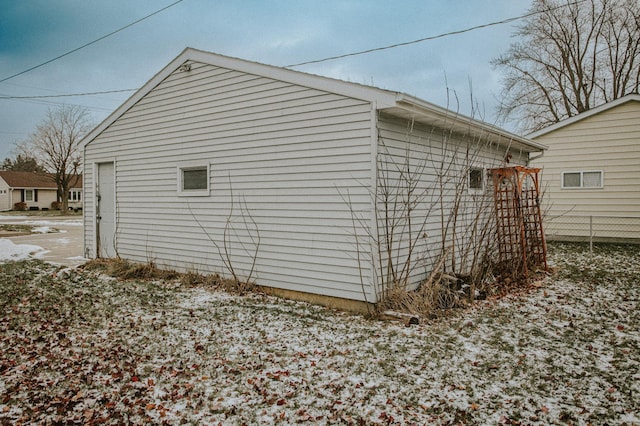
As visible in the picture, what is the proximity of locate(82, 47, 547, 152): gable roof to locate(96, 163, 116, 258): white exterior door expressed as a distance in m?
1.35

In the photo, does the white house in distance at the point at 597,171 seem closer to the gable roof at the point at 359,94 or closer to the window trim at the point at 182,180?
the gable roof at the point at 359,94

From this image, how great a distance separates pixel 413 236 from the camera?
20.5 ft

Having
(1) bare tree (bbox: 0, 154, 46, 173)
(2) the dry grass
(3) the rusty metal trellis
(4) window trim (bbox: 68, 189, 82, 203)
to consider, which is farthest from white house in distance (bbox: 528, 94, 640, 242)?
(1) bare tree (bbox: 0, 154, 46, 173)

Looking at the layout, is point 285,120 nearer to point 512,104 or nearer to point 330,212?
point 330,212

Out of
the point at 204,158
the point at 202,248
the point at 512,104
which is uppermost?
the point at 512,104

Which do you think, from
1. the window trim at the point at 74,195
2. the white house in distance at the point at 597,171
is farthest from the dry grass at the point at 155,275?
the window trim at the point at 74,195

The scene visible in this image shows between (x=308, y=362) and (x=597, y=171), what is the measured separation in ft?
39.1

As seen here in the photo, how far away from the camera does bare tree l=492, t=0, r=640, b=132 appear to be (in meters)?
20.7

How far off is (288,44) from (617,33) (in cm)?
1704

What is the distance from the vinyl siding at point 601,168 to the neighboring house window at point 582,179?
11 cm

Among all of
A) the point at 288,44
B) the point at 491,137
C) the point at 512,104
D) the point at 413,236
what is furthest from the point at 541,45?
the point at 413,236

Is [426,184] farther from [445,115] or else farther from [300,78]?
[300,78]

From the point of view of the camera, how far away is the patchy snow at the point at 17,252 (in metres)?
10.1

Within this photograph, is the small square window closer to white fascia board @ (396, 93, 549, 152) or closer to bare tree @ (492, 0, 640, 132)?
white fascia board @ (396, 93, 549, 152)
